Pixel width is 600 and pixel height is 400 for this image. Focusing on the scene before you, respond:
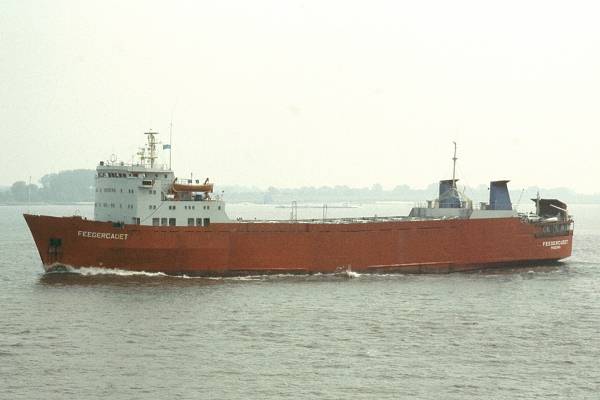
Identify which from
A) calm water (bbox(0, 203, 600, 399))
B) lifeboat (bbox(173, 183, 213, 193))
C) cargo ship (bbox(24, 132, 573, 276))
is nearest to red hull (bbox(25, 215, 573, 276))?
cargo ship (bbox(24, 132, 573, 276))

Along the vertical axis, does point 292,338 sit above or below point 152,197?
below

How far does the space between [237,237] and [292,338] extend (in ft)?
45.1

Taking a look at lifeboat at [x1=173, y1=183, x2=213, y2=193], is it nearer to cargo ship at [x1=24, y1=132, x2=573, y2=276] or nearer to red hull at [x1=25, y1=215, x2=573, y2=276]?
cargo ship at [x1=24, y1=132, x2=573, y2=276]

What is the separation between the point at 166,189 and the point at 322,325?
14.8 m

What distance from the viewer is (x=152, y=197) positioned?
38.1 meters

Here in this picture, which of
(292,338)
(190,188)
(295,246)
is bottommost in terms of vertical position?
(292,338)

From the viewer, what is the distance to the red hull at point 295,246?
36.8 metres

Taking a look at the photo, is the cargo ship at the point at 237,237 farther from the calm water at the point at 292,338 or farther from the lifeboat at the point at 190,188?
the calm water at the point at 292,338

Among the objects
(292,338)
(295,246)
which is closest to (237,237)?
(295,246)

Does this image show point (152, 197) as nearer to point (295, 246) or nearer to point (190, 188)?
point (190, 188)

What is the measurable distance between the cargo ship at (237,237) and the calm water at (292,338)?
4.42 ft

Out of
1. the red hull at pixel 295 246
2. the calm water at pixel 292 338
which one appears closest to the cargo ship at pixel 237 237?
the red hull at pixel 295 246

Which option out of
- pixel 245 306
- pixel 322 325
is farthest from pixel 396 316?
pixel 245 306

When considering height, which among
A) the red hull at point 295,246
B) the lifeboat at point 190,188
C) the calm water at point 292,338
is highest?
the lifeboat at point 190,188
